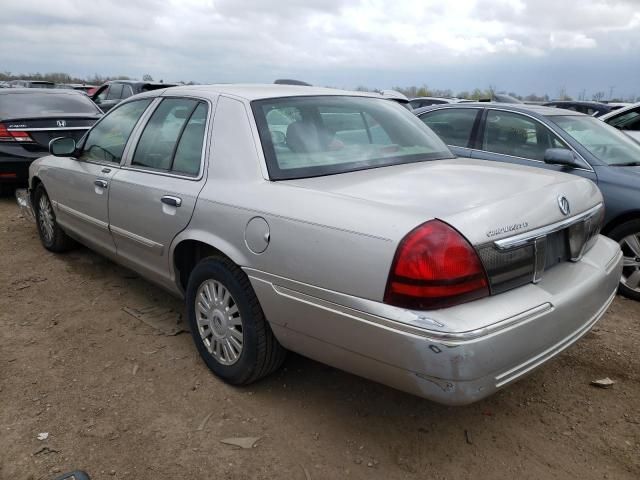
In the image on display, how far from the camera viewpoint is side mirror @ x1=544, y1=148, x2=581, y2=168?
4.52m

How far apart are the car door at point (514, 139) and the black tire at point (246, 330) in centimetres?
326

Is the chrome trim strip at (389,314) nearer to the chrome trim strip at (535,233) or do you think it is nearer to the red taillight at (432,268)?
the red taillight at (432,268)

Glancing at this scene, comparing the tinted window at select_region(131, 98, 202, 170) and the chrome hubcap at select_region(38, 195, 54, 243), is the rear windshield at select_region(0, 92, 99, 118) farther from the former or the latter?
the tinted window at select_region(131, 98, 202, 170)

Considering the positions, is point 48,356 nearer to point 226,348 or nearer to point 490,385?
point 226,348

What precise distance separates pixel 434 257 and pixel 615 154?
3.75 m

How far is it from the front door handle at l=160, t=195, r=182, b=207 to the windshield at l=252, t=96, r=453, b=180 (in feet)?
2.08

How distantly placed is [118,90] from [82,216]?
10520 mm

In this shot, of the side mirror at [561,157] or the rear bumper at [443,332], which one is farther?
the side mirror at [561,157]

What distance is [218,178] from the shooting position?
289cm

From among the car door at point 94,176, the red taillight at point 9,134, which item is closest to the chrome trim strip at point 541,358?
the car door at point 94,176

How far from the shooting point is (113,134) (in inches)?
160

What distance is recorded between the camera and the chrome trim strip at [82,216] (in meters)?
3.97

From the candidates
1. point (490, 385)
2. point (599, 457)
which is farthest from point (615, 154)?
point (490, 385)

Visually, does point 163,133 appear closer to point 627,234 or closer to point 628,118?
point 627,234
